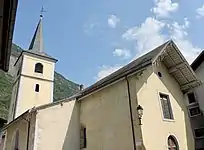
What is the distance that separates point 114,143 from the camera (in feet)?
43.5

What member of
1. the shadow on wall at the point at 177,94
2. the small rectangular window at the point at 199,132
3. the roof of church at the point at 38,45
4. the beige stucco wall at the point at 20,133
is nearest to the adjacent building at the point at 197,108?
the small rectangular window at the point at 199,132

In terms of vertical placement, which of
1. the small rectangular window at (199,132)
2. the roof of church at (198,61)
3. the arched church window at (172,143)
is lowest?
the arched church window at (172,143)

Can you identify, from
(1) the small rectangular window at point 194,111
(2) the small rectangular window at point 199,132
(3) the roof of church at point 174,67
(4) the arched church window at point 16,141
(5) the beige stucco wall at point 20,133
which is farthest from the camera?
(4) the arched church window at point 16,141

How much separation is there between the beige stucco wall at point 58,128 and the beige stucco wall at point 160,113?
5.70m

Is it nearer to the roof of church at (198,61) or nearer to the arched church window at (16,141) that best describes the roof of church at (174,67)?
A: the roof of church at (198,61)

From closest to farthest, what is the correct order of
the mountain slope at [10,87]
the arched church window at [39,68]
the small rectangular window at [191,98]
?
the small rectangular window at [191,98] < the arched church window at [39,68] < the mountain slope at [10,87]

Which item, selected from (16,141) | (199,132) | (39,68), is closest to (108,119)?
(199,132)

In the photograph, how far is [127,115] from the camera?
42.6 ft

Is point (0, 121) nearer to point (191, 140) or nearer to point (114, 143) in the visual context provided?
point (114, 143)

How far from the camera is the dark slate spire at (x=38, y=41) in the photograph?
1209 inches

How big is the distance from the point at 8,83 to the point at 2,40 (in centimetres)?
4901

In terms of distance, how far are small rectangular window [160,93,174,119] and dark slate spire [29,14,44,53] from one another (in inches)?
803

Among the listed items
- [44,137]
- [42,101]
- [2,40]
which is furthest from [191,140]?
[42,101]

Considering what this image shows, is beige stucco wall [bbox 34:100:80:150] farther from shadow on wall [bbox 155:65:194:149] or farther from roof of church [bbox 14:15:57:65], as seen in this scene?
roof of church [bbox 14:15:57:65]
